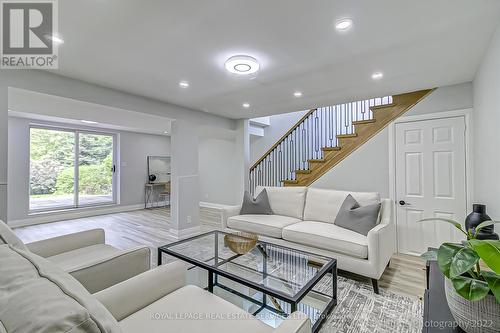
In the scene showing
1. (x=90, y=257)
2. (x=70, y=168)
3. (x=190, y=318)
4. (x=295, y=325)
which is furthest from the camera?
(x=70, y=168)

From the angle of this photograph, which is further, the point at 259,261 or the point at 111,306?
the point at 259,261

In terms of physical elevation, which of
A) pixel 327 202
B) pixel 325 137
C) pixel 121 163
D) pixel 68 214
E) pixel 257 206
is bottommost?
pixel 68 214

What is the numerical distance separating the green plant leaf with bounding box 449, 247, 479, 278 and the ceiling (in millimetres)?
1606

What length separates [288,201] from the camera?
3.71 meters

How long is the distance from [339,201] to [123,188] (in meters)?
5.98

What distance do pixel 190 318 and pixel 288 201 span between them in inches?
106

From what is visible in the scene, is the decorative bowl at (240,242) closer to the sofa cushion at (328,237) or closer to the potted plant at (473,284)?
the sofa cushion at (328,237)

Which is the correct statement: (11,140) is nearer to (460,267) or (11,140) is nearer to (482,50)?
(460,267)

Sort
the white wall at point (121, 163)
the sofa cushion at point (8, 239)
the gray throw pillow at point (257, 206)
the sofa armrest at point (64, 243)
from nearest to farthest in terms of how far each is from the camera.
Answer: the sofa cushion at point (8, 239), the sofa armrest at point (64, 243), the gray throw pillow at point (257, 206), the white wall at point (121, 163)

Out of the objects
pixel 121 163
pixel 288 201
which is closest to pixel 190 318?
pixel 288 201

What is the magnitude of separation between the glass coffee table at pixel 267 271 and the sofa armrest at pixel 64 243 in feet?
2.17

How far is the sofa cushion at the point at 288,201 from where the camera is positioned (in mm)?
3605

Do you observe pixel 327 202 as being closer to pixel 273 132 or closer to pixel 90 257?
pixel 90 257

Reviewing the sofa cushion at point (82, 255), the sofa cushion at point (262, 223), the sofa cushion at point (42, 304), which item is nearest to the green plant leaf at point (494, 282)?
the sofa cushion at point (42, 304)
